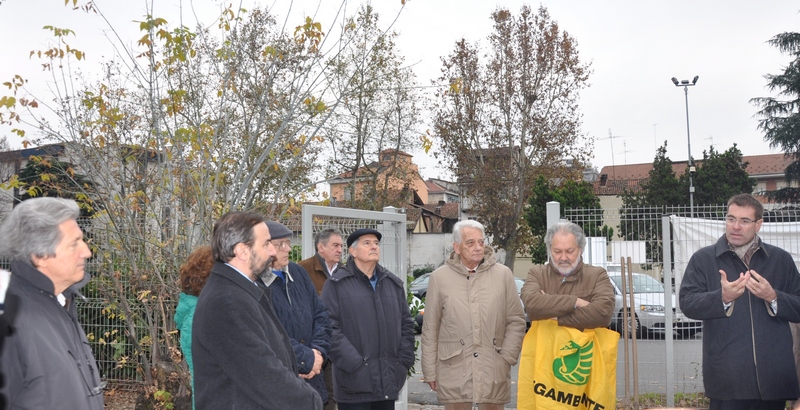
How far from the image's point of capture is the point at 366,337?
5.00m

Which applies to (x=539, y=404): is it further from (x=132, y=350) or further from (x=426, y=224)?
(x=426, y=224)

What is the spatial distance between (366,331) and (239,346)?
6.71 feet

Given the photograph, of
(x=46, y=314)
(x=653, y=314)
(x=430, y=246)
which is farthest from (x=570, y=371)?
(x=430, y=246)

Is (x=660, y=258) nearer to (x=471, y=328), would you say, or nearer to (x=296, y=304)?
(x=471, y=328)

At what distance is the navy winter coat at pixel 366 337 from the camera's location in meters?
4.91

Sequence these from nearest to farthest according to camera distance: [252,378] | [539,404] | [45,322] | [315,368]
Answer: [45,322] → [252,378] → [315,368] → [539,404]

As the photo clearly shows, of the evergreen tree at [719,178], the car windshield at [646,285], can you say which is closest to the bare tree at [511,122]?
the evergreen tree at [719,178]

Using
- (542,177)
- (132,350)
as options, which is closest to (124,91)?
(132,350)

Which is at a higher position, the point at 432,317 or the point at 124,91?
the point at 124,91

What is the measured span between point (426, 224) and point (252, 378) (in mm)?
57512

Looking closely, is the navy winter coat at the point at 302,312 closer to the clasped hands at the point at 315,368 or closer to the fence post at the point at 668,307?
the clasped hands at the point at 315,368

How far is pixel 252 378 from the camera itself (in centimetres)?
304

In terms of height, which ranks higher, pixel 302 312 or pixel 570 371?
pixel 302 312

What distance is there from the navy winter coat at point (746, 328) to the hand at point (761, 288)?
107mm
